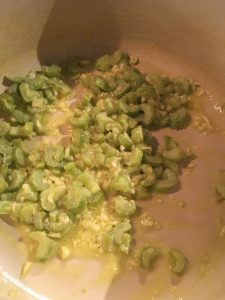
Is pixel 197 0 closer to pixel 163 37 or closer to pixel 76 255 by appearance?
pixel 163 37

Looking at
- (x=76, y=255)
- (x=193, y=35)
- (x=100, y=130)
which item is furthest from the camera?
(x=193, y=35)

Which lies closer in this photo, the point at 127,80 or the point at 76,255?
the point at 76,255

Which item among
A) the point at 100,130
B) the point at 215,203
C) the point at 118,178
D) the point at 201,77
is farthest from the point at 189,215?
the point at 201,77

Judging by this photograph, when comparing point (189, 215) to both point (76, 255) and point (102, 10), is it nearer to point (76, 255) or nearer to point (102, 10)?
point (76, 255)

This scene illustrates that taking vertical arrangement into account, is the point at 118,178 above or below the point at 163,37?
below

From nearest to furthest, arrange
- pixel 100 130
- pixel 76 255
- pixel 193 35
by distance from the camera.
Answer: pixel 76 255, pixel 100 130, pixel 193 35

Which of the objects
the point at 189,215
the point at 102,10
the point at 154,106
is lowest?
the point at 189,215

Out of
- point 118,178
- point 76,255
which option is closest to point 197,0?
point 118,178

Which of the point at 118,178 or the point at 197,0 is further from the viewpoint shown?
the point at 197,0

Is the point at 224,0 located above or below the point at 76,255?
above
